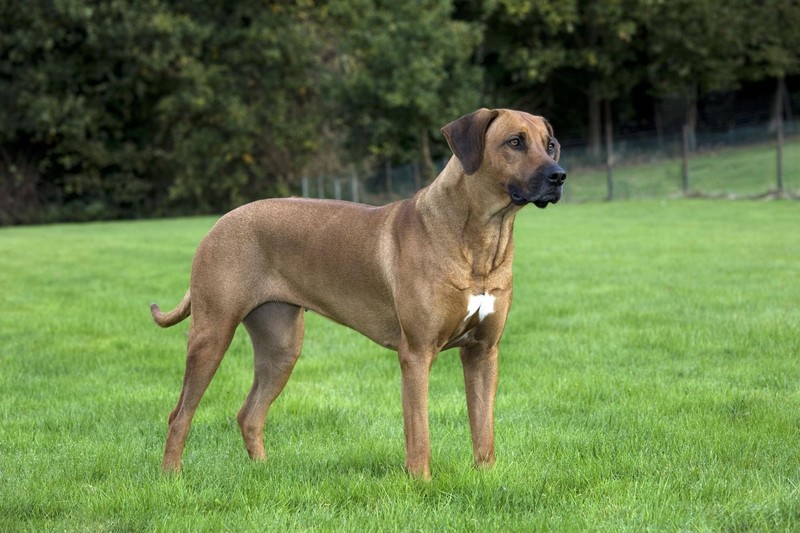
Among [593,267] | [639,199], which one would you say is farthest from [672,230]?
[639,199]

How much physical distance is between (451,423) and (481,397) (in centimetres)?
100

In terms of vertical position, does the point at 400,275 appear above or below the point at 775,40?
above

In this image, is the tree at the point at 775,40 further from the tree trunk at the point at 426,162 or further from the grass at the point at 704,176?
the tree trunk at the point at 426,162

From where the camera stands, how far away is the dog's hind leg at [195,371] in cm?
485

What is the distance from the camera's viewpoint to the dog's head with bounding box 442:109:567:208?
424cm

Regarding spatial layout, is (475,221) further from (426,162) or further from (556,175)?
(426,162)

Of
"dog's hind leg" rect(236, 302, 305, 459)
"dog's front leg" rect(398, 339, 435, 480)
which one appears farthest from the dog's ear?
"dog's hind leg" rect(236, 302, 305, 459)

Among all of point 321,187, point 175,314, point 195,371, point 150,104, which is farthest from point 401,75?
point 195,371

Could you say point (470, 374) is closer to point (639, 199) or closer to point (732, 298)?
point (732, 298)

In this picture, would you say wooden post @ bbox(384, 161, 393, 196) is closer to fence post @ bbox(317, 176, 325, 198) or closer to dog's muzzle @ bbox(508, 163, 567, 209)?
fence post @ bbox(317, 176, 325, 198)

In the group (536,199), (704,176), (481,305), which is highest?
(536,199)

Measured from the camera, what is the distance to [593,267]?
1309cm

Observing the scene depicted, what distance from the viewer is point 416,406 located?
4418 mm

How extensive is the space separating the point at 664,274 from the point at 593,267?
4.14 feet
